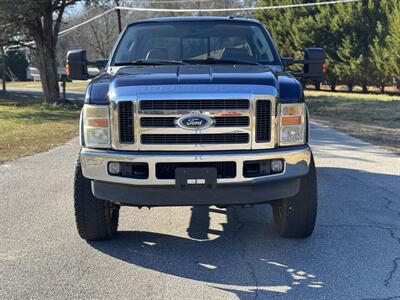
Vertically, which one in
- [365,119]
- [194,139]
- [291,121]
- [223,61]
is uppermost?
[223,61]

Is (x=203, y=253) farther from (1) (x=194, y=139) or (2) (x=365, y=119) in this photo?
(2) (x=365, y=119)

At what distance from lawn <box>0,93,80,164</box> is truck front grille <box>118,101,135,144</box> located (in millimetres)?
5937

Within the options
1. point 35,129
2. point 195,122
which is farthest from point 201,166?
point 35,129

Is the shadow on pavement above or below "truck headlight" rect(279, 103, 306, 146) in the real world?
below

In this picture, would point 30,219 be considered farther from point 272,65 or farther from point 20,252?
point 272,65

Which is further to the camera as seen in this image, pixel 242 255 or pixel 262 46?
pixel 262 46

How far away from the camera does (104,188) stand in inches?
173

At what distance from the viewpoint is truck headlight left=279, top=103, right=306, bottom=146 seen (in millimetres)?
4344

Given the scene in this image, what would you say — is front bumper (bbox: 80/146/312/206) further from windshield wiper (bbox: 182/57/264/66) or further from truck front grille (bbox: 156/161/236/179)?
windshield wiper (bbox: 182/57/264/66)

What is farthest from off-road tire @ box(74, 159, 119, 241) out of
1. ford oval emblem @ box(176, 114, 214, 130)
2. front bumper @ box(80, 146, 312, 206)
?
ford oval emblem @ box(176, 114, 214, 130)

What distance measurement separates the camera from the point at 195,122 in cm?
424

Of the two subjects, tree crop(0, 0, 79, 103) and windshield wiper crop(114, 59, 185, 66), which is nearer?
windshield wiper crop(114, 59, 185, 66)

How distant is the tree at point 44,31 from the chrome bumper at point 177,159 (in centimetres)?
1815

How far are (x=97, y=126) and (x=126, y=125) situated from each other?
246mm
